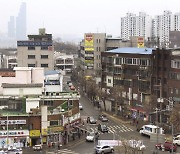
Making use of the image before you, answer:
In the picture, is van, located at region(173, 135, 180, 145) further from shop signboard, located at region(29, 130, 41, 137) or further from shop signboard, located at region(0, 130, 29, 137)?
shop signboard, located at region(0, 130, 29, 137)

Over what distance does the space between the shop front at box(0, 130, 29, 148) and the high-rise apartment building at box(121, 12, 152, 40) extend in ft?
359

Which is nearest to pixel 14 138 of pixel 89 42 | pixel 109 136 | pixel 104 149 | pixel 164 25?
pixel 104 149

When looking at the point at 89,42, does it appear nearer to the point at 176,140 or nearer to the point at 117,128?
the point at 117,128

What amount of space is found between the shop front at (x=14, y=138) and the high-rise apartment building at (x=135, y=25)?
109m

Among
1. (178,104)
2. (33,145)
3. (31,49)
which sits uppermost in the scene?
(31,49)

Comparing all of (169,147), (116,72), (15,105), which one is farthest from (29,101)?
(116,72)

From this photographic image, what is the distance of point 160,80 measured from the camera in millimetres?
39344

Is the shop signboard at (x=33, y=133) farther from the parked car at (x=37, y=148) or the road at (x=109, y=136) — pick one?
the road at (x=109, y=136)

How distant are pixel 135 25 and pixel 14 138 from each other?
368 feet

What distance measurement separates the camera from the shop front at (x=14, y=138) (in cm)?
3048

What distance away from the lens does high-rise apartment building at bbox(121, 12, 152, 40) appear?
139 metres

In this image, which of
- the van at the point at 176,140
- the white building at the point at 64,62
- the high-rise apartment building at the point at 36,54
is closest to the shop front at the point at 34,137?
the van at the point at 176,140

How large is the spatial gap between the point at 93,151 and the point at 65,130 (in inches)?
159

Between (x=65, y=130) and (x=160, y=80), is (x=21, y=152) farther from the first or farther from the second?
(x=160, y=80)
